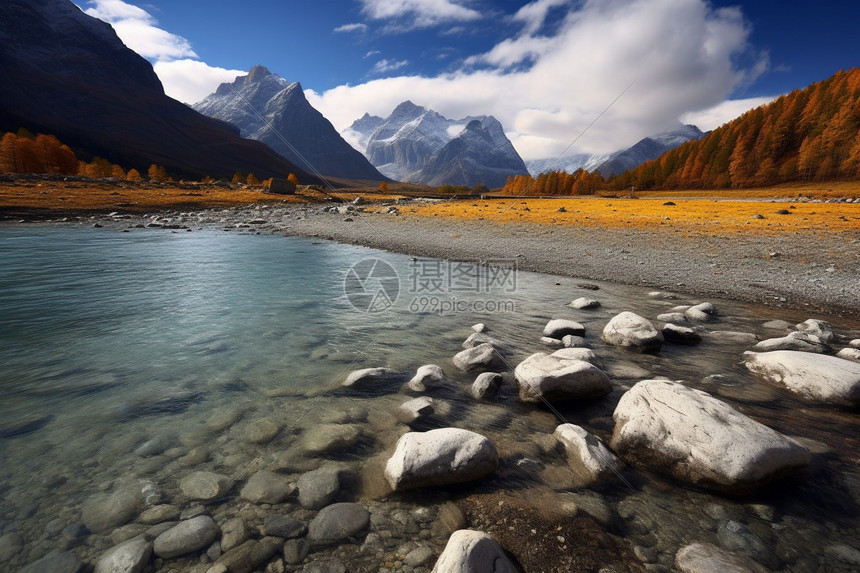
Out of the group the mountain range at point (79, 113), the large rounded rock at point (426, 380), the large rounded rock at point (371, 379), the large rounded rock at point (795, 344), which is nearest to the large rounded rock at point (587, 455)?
the large rounded rock at point (426, 380)

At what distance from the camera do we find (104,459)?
12.1 feet

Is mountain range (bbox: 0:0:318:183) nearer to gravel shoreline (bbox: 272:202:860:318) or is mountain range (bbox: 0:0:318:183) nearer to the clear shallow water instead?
gravel shoreline (bbox: 272:202:860:318)

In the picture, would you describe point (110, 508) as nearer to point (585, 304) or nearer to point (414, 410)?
point (414, 410)

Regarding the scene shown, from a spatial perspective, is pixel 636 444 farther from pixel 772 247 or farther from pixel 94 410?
pixel 772 247

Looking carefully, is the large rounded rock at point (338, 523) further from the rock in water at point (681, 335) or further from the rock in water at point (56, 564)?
the rock in water at point (681, 335)

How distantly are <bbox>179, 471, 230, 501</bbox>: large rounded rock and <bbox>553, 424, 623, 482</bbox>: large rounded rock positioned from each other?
11.4ft

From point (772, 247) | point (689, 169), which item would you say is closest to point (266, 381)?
point (772, 247)

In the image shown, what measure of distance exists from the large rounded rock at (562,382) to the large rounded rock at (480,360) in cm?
86

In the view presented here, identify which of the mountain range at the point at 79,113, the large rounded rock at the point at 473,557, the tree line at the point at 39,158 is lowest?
the large rounded rock at the point at 473,557

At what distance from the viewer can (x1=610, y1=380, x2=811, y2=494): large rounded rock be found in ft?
10.7

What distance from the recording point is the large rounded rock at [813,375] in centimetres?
462

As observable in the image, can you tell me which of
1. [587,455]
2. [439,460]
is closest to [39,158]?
[439,460]

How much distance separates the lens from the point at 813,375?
4.95 metres

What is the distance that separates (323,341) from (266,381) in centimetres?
183
